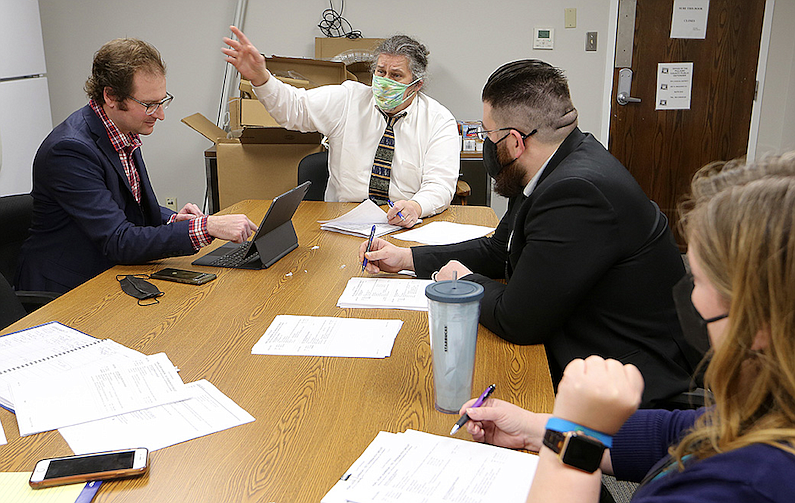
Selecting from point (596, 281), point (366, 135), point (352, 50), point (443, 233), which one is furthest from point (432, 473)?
point (352, 50)

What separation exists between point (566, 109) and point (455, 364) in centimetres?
79

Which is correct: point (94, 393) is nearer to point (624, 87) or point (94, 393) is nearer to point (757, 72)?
point (624, 87)

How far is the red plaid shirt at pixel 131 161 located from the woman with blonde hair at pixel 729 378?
132cm

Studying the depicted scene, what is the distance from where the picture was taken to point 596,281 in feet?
4.24

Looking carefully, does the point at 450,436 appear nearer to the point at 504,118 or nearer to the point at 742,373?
the point at 742,373

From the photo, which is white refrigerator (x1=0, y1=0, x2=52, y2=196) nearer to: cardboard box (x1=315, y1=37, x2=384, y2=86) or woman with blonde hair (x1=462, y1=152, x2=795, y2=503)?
cardboard box (x1=315, y1=37, x2=384, y2=86)

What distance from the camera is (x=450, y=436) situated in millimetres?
949

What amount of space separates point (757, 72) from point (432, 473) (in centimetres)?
421

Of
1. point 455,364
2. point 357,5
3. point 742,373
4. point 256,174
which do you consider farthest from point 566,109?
point 357,5

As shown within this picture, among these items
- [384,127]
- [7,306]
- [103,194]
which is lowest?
[7,306]

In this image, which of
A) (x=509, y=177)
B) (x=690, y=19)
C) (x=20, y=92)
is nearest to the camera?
(x=509, y=177)

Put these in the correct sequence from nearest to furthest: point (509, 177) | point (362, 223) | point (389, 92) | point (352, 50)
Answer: point (509, 177) → point (362, 223) → point (389, 92) → point (352, 50)

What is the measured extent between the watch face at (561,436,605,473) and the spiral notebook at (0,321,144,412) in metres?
0.84

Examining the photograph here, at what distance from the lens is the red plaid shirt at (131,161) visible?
5.93 ft
